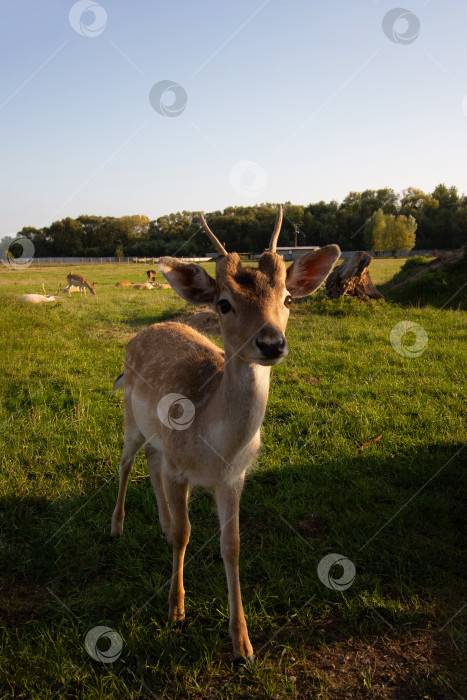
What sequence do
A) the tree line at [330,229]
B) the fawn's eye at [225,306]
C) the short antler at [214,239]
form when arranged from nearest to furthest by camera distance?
the fawn's eye at [225,306]
the short antler at [214,239]
the tree line at [330,229]

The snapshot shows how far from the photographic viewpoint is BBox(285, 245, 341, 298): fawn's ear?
2.95m

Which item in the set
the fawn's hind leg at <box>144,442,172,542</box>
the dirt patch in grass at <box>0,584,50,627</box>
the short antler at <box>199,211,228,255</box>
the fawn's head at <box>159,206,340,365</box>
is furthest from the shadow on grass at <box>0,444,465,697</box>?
the short antler at <box>199,211,228,255</box>

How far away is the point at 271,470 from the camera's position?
4.65m

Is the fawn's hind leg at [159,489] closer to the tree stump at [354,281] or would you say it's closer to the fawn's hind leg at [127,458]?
the fawn's hind leg at [127,458]

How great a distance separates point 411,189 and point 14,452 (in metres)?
57.5

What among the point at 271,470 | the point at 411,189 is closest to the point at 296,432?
the point at 271,470

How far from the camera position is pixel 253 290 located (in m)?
2.54

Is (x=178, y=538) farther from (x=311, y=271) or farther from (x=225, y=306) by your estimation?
(x=311, y=271)

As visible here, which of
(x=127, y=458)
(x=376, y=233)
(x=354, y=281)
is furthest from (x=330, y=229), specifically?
(x=376, y=233)

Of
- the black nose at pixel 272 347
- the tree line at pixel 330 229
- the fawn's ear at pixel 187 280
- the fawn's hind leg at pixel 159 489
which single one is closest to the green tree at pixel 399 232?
the tree line at pixel 330 229

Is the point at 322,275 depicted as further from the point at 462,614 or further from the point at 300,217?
the point at 300,217

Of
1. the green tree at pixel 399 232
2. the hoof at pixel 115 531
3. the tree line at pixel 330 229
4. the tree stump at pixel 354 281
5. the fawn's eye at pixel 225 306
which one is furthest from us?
the green tree at pixel 399 232

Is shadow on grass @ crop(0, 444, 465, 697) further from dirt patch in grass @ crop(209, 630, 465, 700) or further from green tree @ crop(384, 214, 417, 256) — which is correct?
green tree @ crop(384, 214, 417, 256)

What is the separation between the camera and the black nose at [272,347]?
86.0 inches
